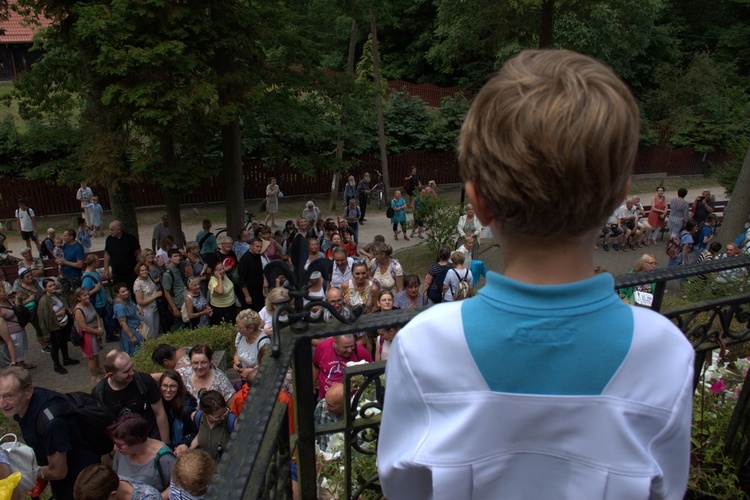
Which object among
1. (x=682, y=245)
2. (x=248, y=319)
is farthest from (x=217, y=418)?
(x=682, y=245)

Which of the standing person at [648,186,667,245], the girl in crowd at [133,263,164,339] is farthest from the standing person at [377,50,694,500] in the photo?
the standing person at [648,186,667,245]

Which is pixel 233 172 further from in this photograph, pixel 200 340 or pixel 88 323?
pixel 200 340

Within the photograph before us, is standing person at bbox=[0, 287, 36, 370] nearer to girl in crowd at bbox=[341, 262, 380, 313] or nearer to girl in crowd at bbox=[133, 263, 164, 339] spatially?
girl in crowd at bbox=[133, 263, 164, 339]

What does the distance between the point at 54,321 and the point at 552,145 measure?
817cm

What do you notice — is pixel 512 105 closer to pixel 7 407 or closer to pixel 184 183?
pixel 7 407

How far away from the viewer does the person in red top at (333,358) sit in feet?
15.0

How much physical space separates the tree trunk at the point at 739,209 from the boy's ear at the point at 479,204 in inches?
469

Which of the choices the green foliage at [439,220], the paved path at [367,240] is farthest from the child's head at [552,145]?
the green foliage at [439,220]

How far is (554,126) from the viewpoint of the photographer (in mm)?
851

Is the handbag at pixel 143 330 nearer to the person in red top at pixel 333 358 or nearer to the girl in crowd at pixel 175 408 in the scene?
the girl in crowd at pixel 175 408

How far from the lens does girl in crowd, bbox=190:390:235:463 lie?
4293 millimetres

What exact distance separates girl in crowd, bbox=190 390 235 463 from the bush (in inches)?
96.3

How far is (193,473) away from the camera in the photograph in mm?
3336

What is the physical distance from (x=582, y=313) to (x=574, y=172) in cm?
23
